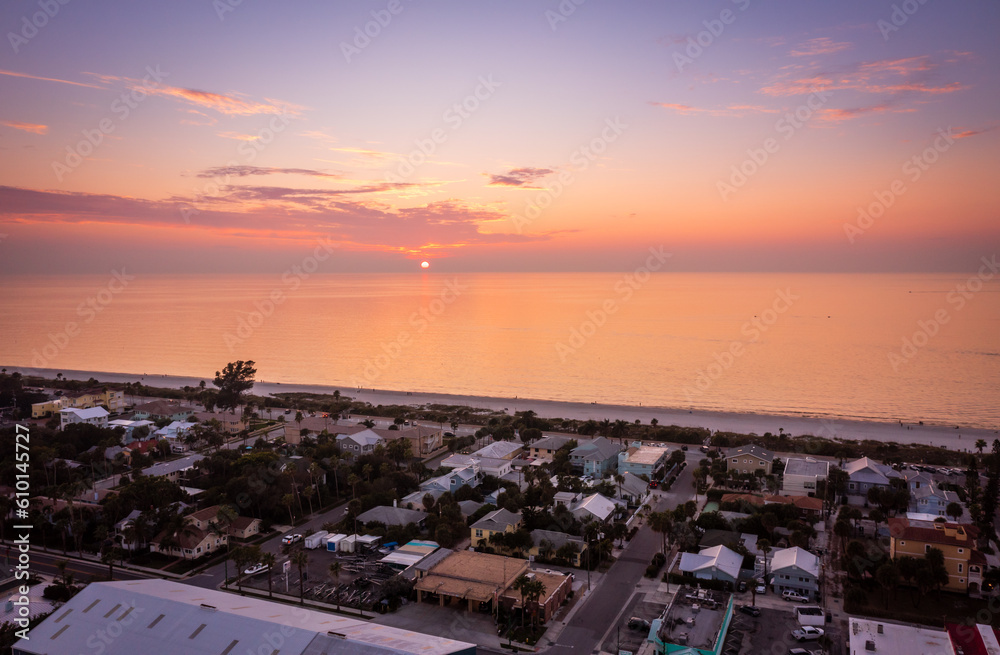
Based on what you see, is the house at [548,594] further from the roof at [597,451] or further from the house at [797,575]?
the roof at [597,451]

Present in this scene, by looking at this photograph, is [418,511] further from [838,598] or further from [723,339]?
[723,339]

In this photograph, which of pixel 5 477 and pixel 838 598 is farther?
pixel 5 477

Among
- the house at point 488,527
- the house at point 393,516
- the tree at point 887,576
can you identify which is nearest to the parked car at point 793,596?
the tree at point 887,576

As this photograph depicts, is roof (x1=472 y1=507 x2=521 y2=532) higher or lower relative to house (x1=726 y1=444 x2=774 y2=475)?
lower

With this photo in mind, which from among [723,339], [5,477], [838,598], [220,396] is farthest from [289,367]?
[838,598]

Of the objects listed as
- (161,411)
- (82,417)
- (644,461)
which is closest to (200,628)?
(644,461)

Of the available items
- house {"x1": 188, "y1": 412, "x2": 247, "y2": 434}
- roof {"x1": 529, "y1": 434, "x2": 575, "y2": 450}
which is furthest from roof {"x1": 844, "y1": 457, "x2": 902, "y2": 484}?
house {"x1": 188, "y1": 412, "x2": 247, "y2": 434}

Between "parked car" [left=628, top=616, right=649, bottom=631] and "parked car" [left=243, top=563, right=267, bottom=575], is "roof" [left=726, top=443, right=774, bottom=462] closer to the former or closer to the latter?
"parked car" [left=628, top=616, right=649, bottom=631]
